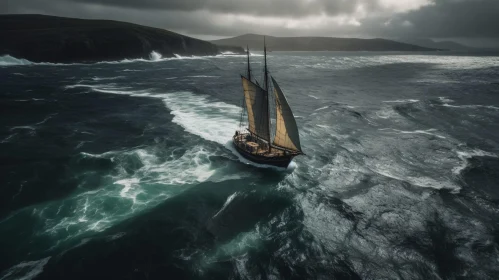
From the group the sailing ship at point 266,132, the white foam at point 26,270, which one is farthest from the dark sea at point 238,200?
the sailing ship at point 266,132

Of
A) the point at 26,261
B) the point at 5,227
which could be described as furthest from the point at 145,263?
the point at 5,227

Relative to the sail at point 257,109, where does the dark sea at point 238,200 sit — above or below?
below

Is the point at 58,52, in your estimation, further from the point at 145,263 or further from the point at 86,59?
the point at 145,263

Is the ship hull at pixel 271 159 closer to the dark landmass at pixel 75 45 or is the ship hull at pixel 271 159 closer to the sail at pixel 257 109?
the sail at pixel 257 109

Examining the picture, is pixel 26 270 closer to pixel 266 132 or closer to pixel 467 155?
pixel 266 132

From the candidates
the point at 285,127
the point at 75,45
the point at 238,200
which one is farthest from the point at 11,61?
the point at 238,200

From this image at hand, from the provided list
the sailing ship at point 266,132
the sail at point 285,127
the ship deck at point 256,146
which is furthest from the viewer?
the ship deck at point 256,146
